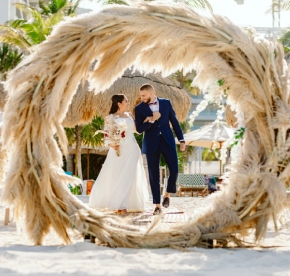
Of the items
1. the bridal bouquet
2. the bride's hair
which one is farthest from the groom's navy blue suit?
the bride's hair

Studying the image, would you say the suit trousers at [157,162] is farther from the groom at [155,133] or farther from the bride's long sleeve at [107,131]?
the bride's long sleeve at [107,131]

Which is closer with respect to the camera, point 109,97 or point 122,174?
point 122,174

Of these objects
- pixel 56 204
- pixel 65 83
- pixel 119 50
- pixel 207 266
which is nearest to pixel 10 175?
pixel 56 204

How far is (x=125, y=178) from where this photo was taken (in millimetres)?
9164

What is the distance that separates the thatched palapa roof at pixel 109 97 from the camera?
17594mm

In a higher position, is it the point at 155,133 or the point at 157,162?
the point at 155,133

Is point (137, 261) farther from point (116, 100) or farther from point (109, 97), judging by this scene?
point (109, 97)

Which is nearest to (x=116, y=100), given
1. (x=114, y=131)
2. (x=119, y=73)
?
(x=114, y=131)

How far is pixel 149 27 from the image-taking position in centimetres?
614

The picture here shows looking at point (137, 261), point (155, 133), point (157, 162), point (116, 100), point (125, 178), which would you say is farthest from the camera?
point (125, 178)

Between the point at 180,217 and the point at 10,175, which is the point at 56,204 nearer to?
the point at 10,175

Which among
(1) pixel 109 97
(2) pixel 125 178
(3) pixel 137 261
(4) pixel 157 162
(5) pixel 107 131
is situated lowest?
(3) pixel 137 261

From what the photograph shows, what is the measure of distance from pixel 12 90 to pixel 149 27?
1430 mm

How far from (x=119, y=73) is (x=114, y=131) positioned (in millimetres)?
2711
